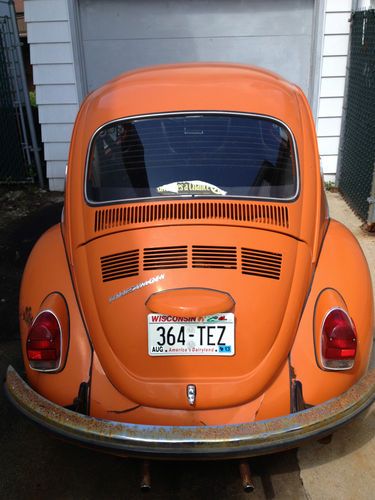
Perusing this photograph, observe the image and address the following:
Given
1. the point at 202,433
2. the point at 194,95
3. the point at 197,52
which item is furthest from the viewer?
the point at 197,52

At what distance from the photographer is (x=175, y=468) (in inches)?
107

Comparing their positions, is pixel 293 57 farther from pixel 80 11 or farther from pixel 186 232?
pixel 186 232

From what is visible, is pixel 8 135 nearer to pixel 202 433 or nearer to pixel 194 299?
pixel 194 299

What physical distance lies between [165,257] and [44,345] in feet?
2.47

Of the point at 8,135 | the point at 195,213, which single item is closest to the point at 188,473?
the point at 195,213

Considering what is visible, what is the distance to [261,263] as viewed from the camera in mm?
2566

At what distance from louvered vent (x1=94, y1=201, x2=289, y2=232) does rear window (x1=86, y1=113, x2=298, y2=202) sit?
0.33 ft

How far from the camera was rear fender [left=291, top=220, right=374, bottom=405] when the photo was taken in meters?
2.40

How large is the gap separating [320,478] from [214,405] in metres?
0.80

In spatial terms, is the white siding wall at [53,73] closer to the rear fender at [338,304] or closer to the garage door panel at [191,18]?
the garage door panel at [191,18]

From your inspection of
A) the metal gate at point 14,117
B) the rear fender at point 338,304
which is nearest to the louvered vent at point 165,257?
the rear fender at point 338,304

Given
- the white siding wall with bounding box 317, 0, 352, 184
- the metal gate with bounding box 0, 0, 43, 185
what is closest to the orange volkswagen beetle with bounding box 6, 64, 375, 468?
the white siding wall with bounding box 317, 0, 352, 184

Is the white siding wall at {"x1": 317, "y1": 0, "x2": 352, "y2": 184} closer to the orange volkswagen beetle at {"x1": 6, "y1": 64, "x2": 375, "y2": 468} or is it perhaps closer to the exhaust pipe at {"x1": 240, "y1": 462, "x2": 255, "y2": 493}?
the orange volkswagen beetle at {"x1": 6, "y1": 64, "x2": 375, "y2": 468}

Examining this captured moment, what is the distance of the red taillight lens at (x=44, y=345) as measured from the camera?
98.5 inches
